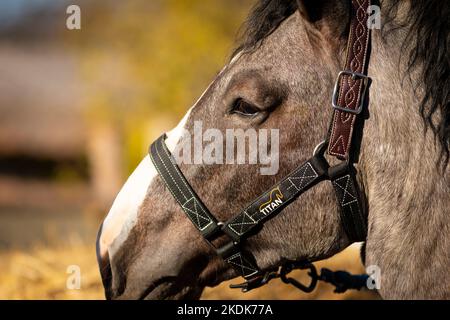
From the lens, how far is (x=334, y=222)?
7.73ft

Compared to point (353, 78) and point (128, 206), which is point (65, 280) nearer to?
point (128, 206)

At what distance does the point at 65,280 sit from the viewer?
13.8 feet

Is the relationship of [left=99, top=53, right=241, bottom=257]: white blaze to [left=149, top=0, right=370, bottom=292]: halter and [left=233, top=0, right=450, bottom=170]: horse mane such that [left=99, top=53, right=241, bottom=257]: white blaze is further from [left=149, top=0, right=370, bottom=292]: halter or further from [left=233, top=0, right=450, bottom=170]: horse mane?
[left=233, top=0, right=450, bottom=170]: horse mane

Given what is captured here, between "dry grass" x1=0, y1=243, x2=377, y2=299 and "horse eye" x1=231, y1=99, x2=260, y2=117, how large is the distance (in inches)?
67.0

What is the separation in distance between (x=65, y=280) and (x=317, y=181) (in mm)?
2496

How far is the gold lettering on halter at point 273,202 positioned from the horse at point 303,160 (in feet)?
0.15

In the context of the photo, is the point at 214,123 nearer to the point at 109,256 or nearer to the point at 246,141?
the point at 246,141

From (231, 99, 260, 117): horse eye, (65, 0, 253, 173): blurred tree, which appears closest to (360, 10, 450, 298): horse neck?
(231, 99, 260, 117): horse eye

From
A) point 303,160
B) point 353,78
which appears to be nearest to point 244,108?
point 303,160
